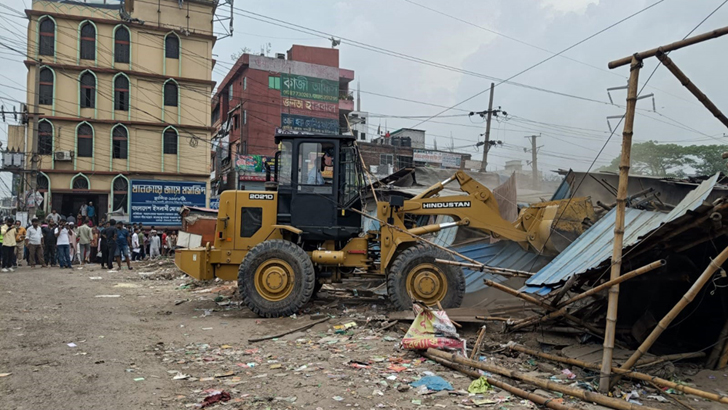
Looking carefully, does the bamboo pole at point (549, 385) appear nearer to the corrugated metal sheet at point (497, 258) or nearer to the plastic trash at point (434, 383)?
the plastic trash at point (434, 383)

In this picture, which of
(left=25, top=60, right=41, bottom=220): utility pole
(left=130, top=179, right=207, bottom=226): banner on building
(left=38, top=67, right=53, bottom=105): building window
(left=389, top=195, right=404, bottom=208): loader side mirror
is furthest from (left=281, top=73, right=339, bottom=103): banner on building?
(left=389, top=195, right=404, bottom=208): loader side mirror

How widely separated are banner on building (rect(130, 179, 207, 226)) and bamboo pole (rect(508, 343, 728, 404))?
2355 cm

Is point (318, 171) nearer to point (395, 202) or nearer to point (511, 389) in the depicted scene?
point (395, 202)

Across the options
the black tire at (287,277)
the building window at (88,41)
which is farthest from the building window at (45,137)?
the black tire at (287,277)

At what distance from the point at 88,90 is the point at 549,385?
28979 mm

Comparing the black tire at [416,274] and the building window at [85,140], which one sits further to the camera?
the building window at [85,140]

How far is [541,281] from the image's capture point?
5637 mm

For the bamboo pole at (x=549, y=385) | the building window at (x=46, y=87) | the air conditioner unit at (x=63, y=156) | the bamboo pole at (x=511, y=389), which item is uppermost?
the building window at (x=46, y=87)

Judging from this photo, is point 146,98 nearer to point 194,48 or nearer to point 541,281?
point 194,48

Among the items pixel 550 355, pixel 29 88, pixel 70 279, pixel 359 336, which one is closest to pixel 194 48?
pixel 29 88

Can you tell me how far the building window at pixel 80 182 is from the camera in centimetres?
2689

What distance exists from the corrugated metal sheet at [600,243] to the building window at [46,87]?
2825 centimetres

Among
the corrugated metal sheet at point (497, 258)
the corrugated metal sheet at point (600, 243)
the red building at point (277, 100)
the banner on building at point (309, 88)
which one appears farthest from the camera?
the banner on building at point (309, 88)

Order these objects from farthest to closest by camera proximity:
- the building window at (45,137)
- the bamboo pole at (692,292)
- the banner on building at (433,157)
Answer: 1. the banner on building at (433,157)
2. the building window at (45,137)
3. the bamboo pole at (692,292)
